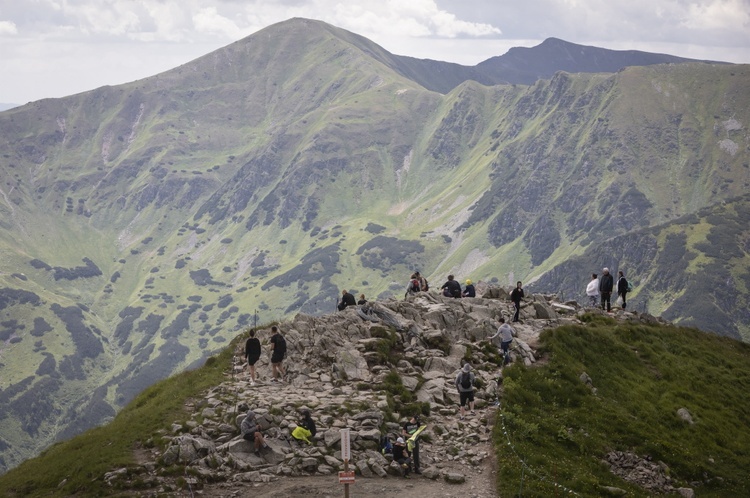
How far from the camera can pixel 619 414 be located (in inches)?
1336

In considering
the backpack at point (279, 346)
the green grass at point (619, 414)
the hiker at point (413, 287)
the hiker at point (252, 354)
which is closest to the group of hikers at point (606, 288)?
the green grass at point (619, 414)

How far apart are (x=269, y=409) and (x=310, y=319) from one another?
402 inches

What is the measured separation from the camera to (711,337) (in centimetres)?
5122

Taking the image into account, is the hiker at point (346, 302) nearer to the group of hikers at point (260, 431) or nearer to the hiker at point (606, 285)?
the group of hikers at point (260, 431)

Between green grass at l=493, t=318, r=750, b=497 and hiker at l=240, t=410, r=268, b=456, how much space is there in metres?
10.0

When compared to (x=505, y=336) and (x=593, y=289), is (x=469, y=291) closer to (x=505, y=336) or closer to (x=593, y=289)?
(x=593, y=289)

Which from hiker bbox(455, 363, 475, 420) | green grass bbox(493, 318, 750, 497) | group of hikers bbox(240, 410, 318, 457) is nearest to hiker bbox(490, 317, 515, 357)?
green grass bbox(493, 318, 750, 497)

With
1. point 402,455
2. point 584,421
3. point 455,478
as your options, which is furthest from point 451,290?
point 455,478

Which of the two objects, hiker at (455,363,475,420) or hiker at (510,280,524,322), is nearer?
hiker at (455,363,475,420)

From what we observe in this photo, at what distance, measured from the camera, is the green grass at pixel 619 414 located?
94.7ft

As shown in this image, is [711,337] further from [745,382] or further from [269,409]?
[269,409]

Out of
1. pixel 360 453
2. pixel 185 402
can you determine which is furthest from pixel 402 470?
pixel 185 402

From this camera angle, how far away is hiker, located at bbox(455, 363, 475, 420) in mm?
32062

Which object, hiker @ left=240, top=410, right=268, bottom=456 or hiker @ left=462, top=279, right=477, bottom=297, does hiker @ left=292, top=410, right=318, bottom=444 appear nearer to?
hiker @ left=240, top=410, right=268, bottom=456
